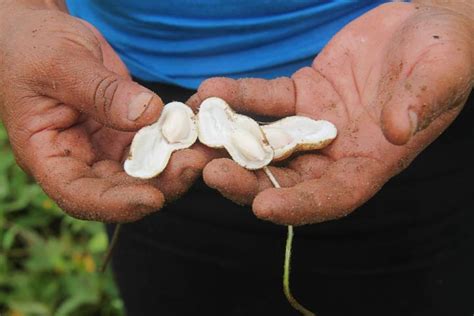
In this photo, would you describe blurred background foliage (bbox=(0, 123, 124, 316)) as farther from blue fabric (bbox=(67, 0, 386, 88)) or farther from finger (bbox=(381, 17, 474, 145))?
finger (bbox=(381, 17, 474, 145))

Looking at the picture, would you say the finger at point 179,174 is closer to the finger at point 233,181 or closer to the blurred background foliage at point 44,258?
the finger at point 233,181

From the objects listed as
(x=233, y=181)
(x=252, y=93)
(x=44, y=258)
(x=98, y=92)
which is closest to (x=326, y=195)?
(x=233, y=181)

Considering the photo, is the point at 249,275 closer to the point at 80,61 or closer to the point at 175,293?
the point at 175,293

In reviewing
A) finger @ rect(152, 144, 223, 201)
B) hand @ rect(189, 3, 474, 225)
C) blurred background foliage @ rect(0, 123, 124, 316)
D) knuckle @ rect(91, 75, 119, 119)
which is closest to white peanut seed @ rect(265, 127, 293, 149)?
hand @ rect(189, 3, 474, 225)

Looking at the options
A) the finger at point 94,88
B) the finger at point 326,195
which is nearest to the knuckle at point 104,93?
the finger at point 94,88

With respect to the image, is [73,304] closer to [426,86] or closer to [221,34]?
[221,34]
